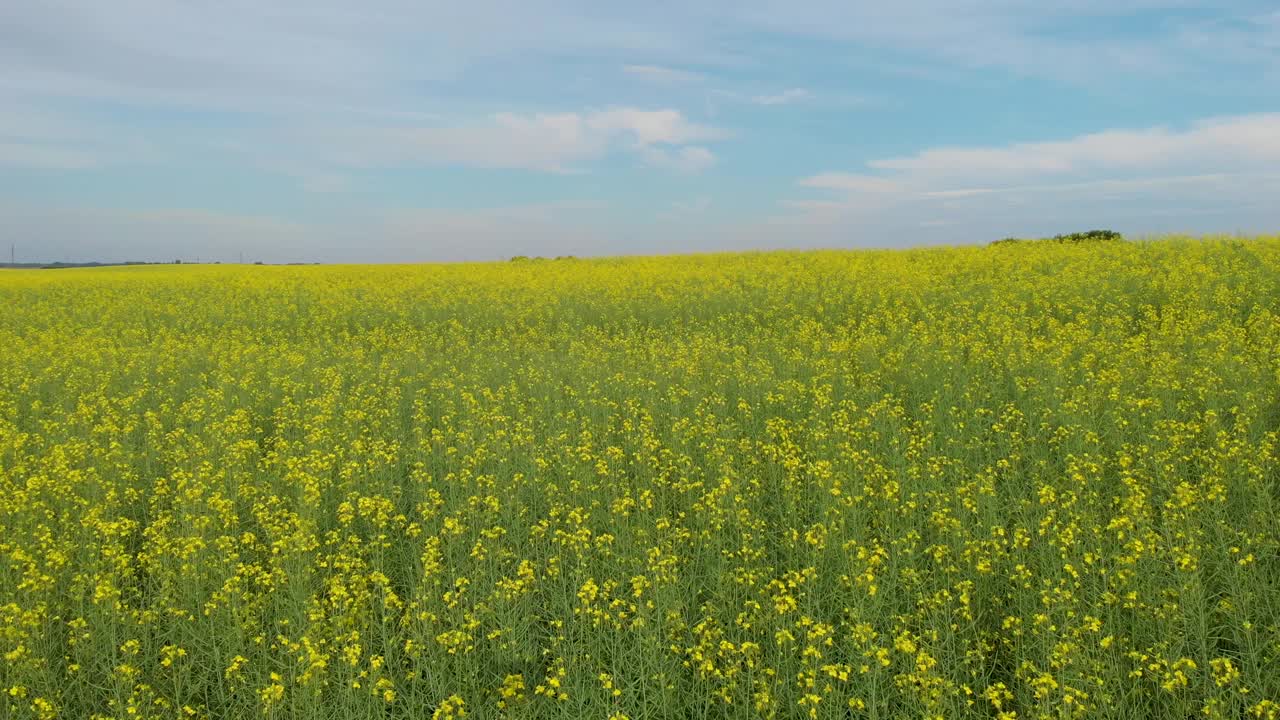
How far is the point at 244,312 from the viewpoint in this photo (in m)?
20.7

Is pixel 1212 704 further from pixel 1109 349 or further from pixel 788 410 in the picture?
pixel 1109 349

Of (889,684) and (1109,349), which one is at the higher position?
(1109,349)

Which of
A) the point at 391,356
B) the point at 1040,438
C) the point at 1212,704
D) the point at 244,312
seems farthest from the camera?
the point at 244,312

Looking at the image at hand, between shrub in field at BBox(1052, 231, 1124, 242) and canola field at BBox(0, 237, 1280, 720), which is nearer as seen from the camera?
canola field at BBox(0, 237, 1280, 720)

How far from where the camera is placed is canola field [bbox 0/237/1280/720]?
4055 millimetres

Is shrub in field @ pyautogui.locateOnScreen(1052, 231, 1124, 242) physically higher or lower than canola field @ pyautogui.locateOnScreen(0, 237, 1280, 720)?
higher

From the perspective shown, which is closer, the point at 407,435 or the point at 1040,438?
the point at 1040,438

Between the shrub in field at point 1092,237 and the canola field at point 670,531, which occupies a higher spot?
the shrub in field at point 1092,237

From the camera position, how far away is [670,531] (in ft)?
18.9

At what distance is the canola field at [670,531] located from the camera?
4.05 metres

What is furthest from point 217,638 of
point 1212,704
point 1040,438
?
point 1040,438

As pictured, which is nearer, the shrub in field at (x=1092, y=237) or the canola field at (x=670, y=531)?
the canola field at (x=670, y=531)

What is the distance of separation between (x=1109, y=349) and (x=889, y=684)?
8.38 m

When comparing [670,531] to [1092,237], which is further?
[1092,237]
